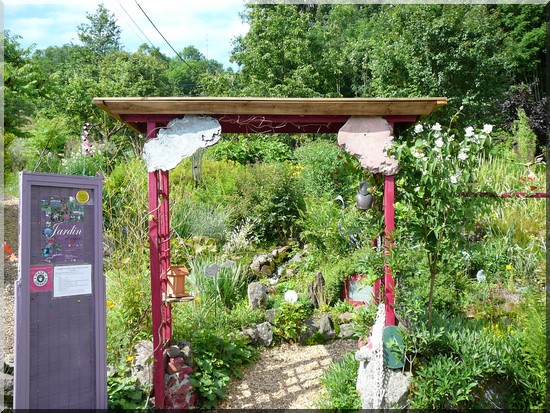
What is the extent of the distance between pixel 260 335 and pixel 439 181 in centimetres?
263

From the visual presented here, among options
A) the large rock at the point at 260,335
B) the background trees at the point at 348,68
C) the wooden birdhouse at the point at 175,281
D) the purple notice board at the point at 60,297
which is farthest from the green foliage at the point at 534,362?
the background trees at the point at 348,68

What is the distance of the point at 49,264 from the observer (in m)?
2.91

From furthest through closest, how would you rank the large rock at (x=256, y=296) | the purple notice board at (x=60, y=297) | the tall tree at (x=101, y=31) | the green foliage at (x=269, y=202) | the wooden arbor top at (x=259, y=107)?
the tall tree at (x=101, y=31) < the green foliage at (x=269, y=202) < the large rock at (x=256, y=296) < the wooden arbor top at (x=259, y=107) < the purple notice board at (x=60, y=297)

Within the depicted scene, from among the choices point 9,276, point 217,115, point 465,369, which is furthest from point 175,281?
point 9,276

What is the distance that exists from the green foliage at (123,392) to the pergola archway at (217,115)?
14 centimetres

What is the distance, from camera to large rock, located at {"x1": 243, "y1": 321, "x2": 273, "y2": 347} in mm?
5047

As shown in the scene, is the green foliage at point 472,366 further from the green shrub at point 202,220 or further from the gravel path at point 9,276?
the green shrub at point 202,220

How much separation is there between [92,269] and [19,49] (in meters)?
10.9

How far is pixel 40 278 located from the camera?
2.87 m

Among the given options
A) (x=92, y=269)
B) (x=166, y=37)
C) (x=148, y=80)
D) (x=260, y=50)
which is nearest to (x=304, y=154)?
(x=166, y=37)

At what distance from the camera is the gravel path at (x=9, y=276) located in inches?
185

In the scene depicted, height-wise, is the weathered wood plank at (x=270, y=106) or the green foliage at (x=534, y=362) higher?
the weathered wood plank at (x=270, y=106)

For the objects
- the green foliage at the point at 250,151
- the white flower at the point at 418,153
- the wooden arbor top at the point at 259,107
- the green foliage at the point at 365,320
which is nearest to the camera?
the white flower at the point at 418,153

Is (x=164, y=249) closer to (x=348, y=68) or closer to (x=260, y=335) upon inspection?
(x=260, y=335)
